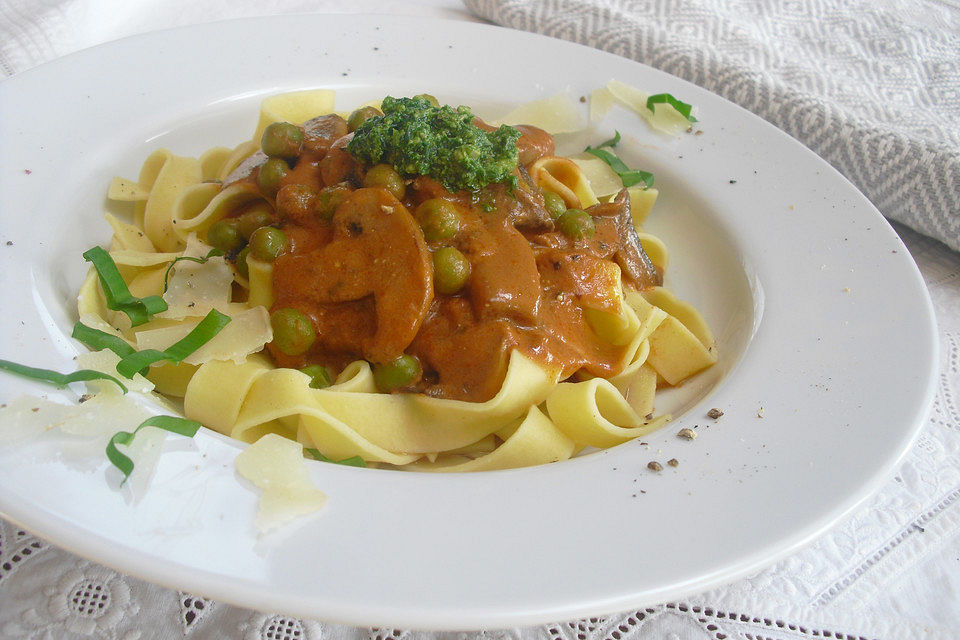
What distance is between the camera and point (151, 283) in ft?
16.5

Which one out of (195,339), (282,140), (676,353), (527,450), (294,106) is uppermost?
(282,140)

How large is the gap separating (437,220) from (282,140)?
1302 millimetres

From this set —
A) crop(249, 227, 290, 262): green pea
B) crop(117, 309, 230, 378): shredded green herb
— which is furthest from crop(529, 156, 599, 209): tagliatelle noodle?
crop(117, 309, 230, 378): shredded green herb

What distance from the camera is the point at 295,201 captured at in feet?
15.0

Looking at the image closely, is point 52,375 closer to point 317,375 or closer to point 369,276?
point 317,375

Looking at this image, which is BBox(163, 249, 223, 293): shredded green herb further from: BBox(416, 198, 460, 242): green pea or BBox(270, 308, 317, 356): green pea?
BBox(416, 198, 460, 242): green pea

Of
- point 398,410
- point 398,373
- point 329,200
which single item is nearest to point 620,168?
point 329,200

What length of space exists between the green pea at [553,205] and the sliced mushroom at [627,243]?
1.06 feet

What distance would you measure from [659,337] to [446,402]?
1453 mm

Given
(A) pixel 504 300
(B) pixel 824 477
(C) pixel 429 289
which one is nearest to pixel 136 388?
(C) pixel 429 289

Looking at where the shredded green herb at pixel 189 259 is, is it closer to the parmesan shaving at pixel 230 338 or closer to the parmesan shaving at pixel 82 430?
the parmesan shaving at pixel 230 338

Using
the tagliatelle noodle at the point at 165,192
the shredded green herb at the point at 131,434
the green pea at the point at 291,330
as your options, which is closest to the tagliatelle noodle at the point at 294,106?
the tagliatelle noodle at the point at 165,192

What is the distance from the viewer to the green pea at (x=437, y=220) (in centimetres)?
426

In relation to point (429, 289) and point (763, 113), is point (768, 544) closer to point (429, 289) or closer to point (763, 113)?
point (429, 289)
